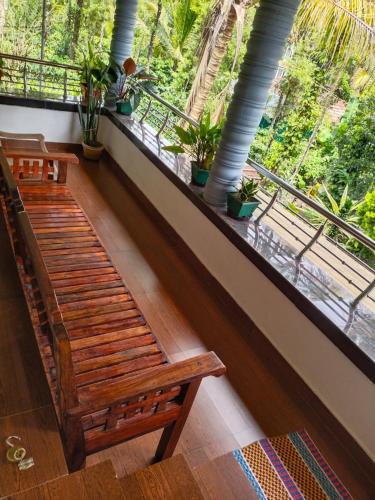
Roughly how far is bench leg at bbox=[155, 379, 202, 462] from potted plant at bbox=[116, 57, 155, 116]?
12.7 ft

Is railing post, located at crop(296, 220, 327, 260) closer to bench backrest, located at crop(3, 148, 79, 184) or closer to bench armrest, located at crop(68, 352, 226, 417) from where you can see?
bench armrest, located at crop(68, 352, 226, 417)

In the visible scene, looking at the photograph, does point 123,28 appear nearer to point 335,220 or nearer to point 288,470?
point 335,220

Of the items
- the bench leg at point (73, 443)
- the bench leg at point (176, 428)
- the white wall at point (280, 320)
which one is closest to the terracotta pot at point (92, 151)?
the white wall at point (280, 320)

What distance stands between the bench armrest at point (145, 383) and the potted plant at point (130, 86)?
3.84 m

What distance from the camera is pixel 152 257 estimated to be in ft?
10.1

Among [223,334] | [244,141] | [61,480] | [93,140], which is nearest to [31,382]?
[61,480]

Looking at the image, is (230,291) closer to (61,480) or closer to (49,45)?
(61,480)

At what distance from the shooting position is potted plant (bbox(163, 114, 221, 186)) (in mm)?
2877

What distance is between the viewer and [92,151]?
4496 millimetres

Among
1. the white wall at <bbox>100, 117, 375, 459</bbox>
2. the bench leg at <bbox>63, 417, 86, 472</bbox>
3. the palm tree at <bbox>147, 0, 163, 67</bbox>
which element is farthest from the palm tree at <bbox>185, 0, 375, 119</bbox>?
the bench leg at <bbox>63, 417, 86, 472</bbox>

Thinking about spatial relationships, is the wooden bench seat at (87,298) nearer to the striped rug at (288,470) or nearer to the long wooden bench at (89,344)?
the long wooden bench at (89,344)

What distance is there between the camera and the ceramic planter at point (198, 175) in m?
3.06

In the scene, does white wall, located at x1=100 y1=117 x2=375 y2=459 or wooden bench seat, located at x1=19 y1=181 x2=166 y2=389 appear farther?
white wall, located at x1=100 y1=117 x2=375 y2=459

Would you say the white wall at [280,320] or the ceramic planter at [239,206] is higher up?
the ceramic planter at [239,206]
